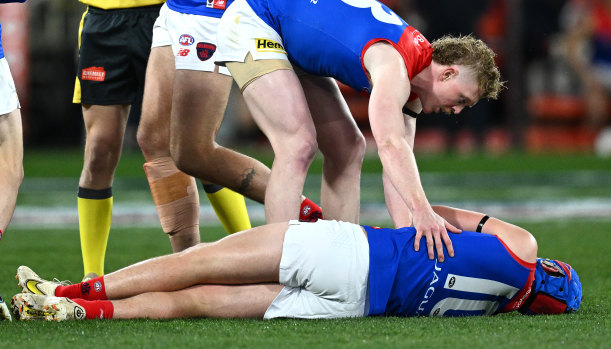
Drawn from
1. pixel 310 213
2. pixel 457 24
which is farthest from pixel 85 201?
pixel 457 24

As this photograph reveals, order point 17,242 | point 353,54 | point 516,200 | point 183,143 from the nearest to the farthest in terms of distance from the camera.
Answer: point 353,54 < point 183,143 < point 17,242 < point 516,200

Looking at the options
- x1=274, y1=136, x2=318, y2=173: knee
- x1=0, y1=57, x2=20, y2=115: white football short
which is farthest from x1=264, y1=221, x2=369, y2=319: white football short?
x1=0, y1=57, x2=20, y2=115: white football short

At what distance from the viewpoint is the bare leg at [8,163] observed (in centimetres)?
414

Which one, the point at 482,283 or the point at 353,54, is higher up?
the point at 353,54

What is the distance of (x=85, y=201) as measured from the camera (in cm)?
520

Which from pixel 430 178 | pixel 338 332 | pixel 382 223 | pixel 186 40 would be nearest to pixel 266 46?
pixel 186 40

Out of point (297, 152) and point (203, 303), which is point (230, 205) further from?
point (203, 303)

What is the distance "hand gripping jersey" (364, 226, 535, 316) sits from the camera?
3.78 metres

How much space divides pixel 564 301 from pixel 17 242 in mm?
3984

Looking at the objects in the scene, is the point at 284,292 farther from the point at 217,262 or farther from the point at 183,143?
the point at 183,143

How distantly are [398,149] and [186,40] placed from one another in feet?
4.84

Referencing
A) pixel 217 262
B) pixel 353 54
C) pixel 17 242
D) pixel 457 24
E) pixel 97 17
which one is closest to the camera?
pixel 217 262

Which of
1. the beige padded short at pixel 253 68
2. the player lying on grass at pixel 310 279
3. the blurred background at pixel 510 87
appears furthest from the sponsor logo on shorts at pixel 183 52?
the blurred background at pixel 510 87

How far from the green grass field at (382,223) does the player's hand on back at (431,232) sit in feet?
0.90
